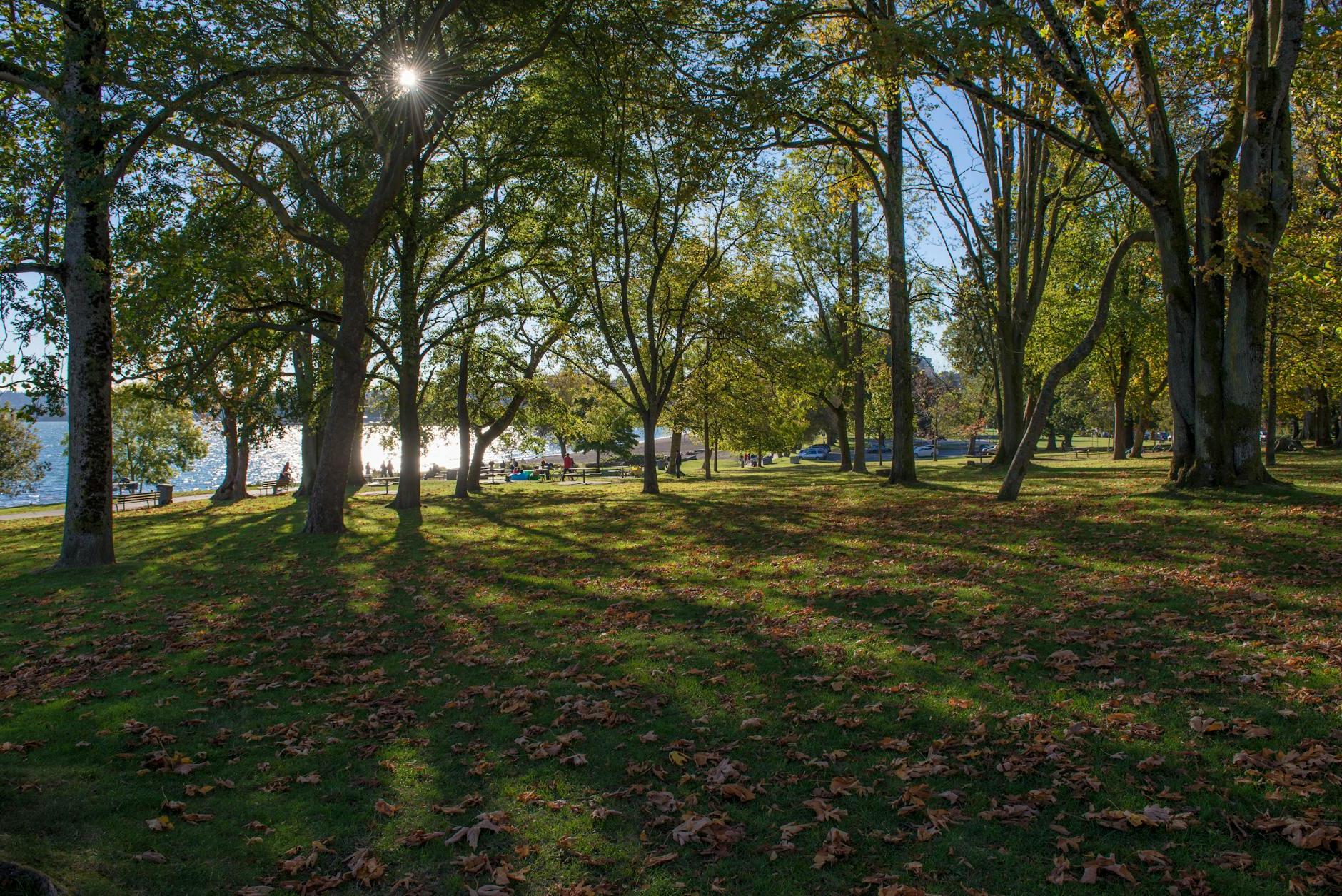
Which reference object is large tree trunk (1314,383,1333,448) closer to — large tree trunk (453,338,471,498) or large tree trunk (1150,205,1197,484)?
large tree trunk (1150,205,1197,484)

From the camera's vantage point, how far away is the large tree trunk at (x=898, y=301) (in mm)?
19875

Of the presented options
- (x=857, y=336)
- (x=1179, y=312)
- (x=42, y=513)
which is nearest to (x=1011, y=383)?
(x=857, y=336)

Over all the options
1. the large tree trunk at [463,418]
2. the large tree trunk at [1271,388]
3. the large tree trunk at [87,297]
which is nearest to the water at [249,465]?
the large tree trunk at [463,418]

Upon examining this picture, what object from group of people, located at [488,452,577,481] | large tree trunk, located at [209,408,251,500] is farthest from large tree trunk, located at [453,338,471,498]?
group of people, located at [488,452,577,481]

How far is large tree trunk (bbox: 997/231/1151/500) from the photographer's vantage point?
1369 cm

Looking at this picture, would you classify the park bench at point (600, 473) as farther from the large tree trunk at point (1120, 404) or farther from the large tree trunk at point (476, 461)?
the large tree trunk at point (1120, 404)

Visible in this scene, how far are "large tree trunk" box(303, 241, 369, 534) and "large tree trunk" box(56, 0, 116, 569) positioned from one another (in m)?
4.10

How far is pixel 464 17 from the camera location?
16406 mm

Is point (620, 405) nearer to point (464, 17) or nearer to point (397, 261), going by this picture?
point (397, 261)

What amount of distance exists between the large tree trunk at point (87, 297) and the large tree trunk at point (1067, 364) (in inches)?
606

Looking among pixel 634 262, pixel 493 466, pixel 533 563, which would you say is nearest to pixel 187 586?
pixel 533 563

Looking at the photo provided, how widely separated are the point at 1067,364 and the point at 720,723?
11.4 m

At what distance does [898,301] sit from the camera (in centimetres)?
2072

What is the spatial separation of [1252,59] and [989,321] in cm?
1371
